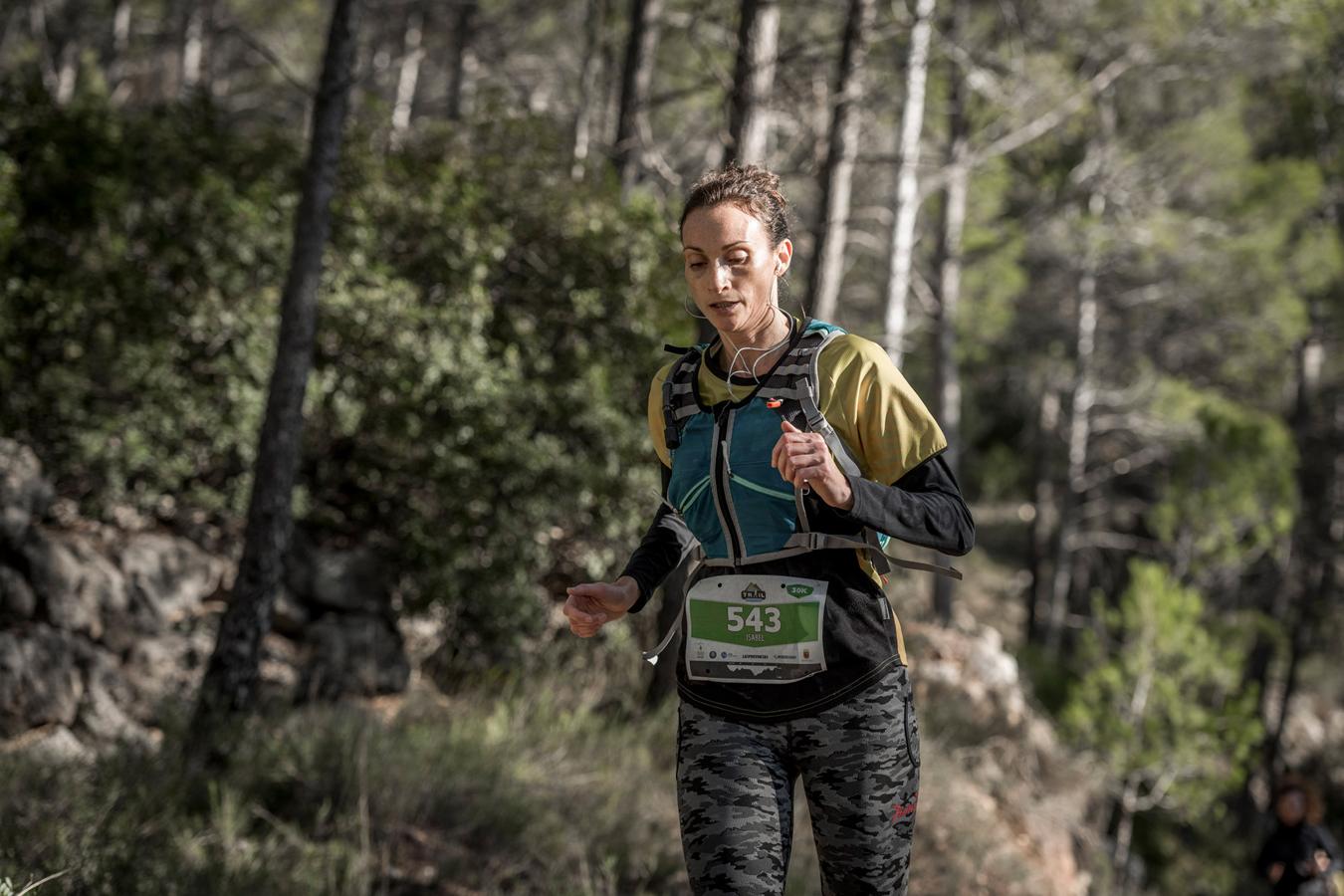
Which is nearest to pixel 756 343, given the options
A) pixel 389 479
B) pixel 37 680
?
pixel 37 680

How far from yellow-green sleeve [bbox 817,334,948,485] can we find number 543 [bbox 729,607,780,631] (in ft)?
1.06

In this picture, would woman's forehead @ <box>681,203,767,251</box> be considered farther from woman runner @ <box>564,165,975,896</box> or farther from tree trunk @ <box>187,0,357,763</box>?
tree trunk @ <box>187,0,357,763</box>

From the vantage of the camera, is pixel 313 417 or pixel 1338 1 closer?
pixel 313 417

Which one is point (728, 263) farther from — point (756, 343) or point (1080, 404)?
point (1080, 404)

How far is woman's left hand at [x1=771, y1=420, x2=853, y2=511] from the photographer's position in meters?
2.08

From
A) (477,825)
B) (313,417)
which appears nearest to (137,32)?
(313,417)

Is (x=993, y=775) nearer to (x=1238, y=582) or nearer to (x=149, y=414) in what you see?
(x=149, y=414)

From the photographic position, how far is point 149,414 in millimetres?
6820

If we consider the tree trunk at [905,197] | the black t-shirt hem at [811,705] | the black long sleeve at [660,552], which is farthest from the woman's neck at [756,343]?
the tree trunk at [905,197]

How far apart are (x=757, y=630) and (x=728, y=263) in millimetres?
698

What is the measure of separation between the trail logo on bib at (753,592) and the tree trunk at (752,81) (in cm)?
507

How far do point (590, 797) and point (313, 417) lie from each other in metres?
3.57

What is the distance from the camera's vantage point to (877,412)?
232 cm

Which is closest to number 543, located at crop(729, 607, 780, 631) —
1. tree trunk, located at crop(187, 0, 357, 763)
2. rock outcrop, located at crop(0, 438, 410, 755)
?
tree trunk, located at crop(187, 0, 357, 763)
